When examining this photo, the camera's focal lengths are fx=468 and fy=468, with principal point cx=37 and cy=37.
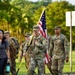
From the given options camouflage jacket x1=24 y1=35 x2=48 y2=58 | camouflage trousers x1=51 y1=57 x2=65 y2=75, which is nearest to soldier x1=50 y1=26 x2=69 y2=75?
camouflage trousers x1=51 y1=57 x2=65 y2=75

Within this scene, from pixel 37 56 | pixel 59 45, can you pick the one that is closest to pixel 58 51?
pixel 59 45

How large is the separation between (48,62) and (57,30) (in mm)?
4222

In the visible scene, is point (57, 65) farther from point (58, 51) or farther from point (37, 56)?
point (37, 56)

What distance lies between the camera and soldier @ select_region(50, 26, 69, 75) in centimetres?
1587

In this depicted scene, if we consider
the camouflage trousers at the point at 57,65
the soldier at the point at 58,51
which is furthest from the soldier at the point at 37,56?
the camouflage trousers at the point at 57,65

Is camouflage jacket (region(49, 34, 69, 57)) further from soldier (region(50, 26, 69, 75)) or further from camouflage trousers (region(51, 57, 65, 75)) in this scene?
camouflage trousers (region(51, 57, 65, 75))

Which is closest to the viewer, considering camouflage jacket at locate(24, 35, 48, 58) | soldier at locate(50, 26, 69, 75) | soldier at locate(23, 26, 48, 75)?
camouflage jacket at locate(24, 35, 48, 58)

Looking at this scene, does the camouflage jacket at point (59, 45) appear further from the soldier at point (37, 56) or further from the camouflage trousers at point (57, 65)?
the soldier at point (37, 56)

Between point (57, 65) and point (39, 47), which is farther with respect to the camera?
point (57, 65)

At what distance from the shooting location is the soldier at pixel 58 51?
52.1 ft

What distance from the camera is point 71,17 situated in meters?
23.2

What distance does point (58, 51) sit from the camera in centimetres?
1608

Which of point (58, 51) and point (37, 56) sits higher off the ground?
point (37, 56)

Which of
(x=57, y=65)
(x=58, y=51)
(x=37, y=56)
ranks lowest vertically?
(x=57, y=65)
